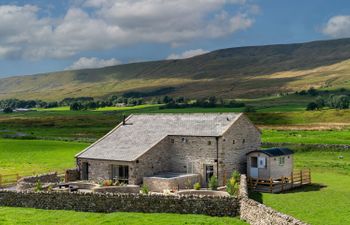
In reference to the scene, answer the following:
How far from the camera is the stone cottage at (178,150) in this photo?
44.1 meters

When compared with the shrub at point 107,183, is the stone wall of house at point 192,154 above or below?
above

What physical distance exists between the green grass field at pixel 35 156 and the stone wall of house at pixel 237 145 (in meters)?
20.4

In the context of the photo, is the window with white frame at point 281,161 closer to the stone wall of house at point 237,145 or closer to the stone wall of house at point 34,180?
the stone wall of house at point 237,145

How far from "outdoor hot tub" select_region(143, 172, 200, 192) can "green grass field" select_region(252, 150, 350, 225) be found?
5.91 metres

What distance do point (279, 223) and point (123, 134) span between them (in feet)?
93.6

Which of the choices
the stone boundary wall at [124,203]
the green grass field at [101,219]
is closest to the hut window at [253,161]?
the stone boundary wall at [124,203]

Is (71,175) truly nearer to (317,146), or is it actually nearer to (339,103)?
(317,146)

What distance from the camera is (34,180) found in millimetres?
44875

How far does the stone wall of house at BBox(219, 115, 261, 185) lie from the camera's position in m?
44.0

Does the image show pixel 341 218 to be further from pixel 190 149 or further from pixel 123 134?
pixel 123 134

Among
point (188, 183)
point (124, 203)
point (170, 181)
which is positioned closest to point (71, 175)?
point (170, 181)

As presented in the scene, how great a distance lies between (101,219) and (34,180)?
57.2ft

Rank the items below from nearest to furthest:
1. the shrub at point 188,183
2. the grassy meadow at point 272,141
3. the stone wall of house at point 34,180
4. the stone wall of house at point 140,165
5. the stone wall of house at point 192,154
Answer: the grassy meadow at point 272,141, the stone wall of house at point 34,180, the shrub at point 188,183, the stone wall of house at point 140,165, the stone wall of house at point 192,154

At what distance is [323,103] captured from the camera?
156 m
